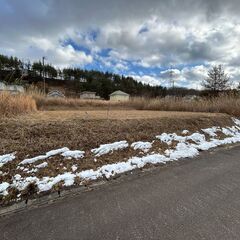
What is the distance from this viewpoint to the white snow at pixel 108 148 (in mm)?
4466

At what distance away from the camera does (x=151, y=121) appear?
6.95 metres

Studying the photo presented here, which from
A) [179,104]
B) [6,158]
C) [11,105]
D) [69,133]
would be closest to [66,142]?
[69,133]

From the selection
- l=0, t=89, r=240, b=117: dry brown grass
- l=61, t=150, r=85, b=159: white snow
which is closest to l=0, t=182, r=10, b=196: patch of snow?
l=61, t=150, r=85, b=159: white snow

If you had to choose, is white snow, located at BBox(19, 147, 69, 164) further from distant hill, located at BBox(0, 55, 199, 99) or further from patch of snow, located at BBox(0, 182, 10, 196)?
distant hill, located at BBox(0, 55, 199, 99)

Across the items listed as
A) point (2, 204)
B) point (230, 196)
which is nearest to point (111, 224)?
point (2, 204)

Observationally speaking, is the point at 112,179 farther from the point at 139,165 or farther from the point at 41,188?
the point at 41,188

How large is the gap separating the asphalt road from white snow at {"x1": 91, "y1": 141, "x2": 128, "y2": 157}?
87cm

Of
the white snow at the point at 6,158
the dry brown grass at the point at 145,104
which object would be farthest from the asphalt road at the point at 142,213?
the dry brown grass at the point at 145,104

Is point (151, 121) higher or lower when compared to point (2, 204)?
higher

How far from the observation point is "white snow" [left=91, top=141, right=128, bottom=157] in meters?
4.47

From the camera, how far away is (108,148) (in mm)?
4672

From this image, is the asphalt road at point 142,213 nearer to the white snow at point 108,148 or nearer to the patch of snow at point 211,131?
the white snow at point 108,148

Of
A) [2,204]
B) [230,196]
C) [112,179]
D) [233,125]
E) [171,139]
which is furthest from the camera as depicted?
[233,125]

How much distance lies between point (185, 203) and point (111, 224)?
0.99 m
